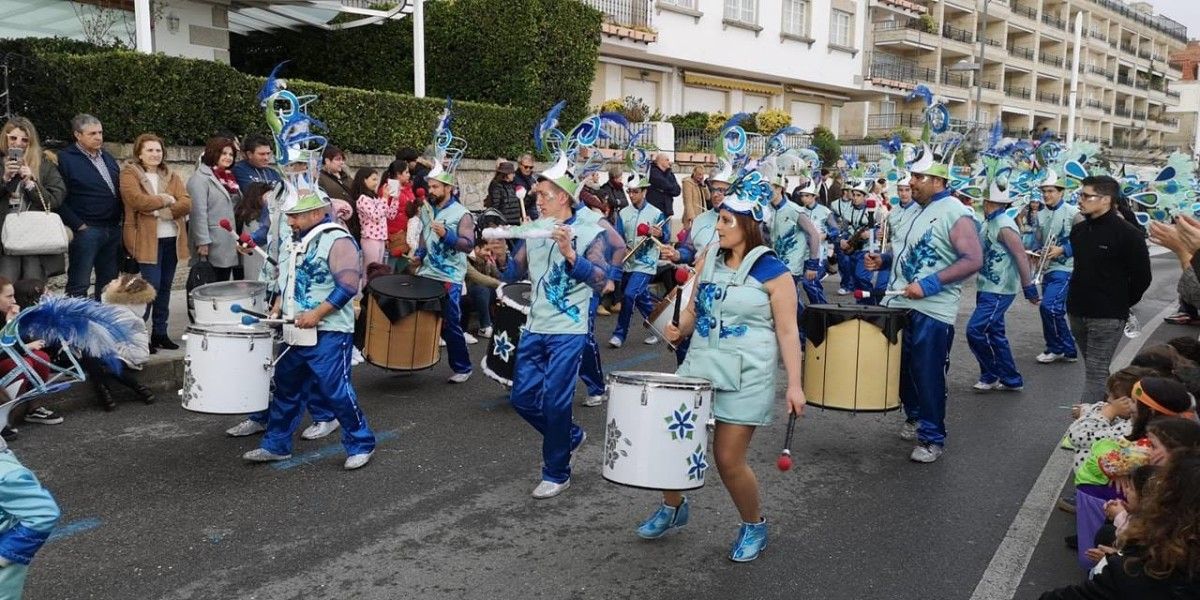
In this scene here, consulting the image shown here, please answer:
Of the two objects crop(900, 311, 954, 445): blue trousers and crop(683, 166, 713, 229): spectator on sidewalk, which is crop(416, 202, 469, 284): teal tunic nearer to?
crop(900, 311, 954, 445): blue trousers

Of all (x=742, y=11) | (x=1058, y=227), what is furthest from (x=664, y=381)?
(x=742, y=11)

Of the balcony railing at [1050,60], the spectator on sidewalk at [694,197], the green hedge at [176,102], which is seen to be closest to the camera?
the green hedge at [176,102]

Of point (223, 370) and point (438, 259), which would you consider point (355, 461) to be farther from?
point (438, 259)

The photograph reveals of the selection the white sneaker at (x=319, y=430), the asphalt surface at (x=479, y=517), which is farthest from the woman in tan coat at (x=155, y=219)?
the white sneaker at (x=319, y=430)

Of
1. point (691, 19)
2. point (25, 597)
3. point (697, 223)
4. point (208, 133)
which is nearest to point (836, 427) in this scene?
point (697, 223)

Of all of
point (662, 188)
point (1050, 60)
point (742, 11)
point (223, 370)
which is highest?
point (1050, 60)

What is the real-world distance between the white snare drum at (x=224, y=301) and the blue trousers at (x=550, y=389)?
72.3 inches

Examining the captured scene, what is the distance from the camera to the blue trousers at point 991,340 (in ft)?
27.7

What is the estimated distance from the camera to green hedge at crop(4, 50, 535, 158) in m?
10.7

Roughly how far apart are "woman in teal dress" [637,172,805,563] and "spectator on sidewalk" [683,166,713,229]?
9.23 meters

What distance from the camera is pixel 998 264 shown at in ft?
28.1

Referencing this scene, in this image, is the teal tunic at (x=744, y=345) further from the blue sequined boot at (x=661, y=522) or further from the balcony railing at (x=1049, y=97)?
the balcony railing at (x=1049, y=97)

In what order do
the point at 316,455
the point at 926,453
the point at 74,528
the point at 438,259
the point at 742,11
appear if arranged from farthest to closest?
the point at 742,11 < the point at 438,259 < the point at 926,453 < the point at 316,455 < the point at 74,528

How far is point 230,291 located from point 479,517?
8.02 ft
